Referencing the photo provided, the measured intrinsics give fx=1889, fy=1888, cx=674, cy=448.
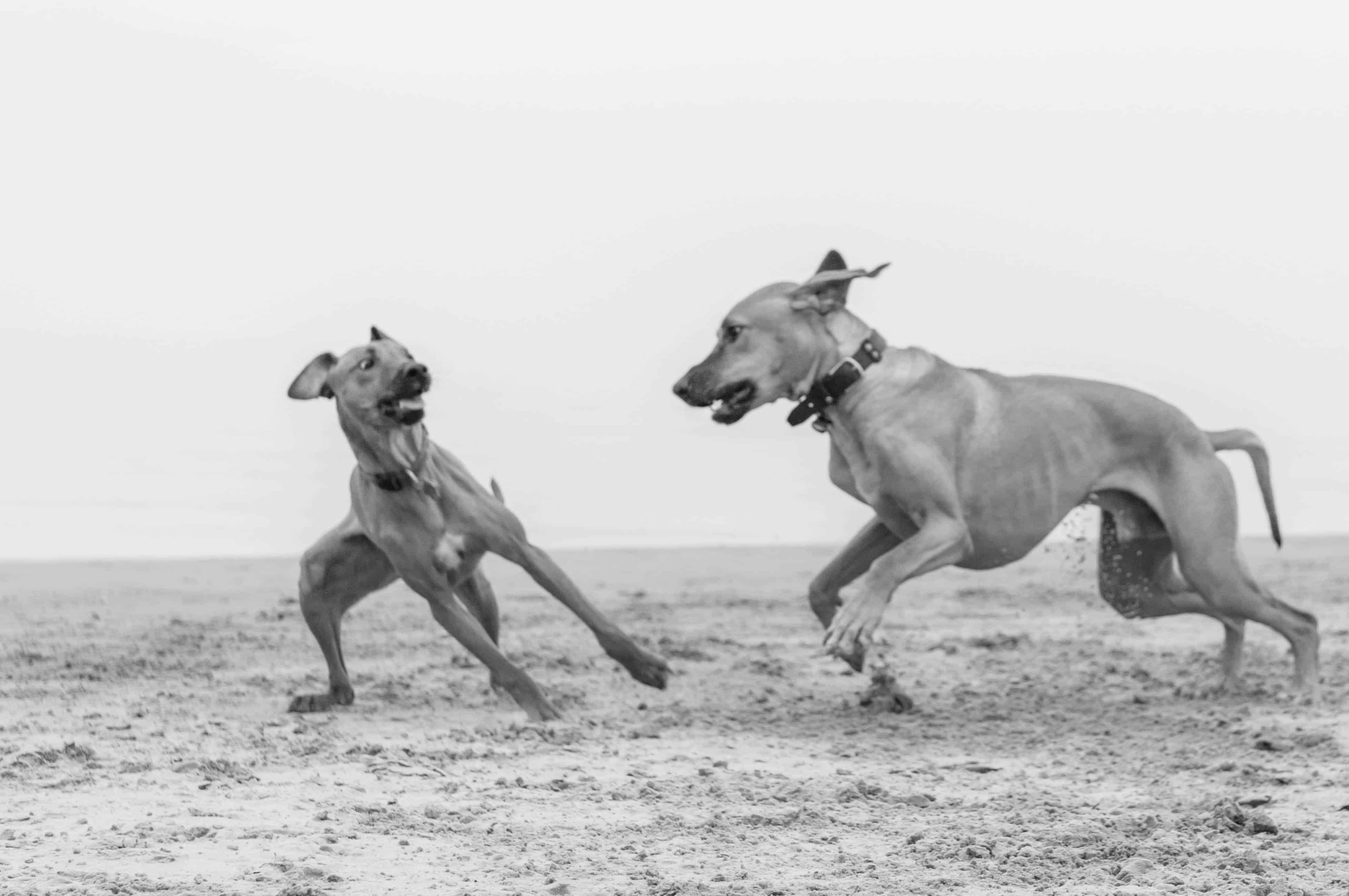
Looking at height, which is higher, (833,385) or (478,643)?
(833,385)

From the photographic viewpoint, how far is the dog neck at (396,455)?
691 cm

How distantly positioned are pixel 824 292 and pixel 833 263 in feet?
0.70

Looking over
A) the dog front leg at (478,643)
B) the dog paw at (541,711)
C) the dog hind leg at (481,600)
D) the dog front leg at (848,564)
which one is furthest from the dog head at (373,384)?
the dog front leg at (848,564)

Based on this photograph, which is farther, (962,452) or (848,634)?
(962,452)

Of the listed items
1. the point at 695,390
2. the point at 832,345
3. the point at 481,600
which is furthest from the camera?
the point at 481,600

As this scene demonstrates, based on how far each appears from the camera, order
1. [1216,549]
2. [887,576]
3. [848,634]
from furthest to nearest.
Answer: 1. [1216,549]
2. [887,576]
3. [848,634]

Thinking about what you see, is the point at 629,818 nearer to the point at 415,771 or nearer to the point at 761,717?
the point at 415,771

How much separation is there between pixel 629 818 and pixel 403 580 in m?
2.14

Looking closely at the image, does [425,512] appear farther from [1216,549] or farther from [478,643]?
[1216,549]

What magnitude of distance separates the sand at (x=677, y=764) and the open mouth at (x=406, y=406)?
1128mm

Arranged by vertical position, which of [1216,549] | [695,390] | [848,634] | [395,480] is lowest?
[848,634]

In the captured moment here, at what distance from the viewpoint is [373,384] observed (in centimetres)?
700

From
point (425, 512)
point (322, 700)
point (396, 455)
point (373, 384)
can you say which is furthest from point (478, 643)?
point (373, 384)

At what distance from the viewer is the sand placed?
14.8 feet
